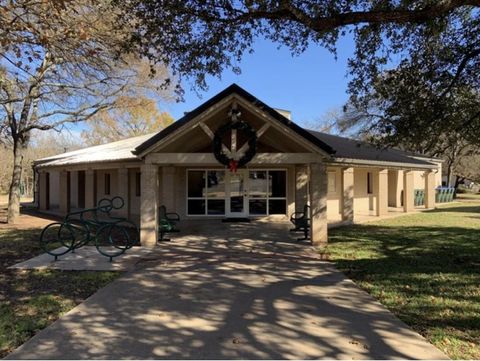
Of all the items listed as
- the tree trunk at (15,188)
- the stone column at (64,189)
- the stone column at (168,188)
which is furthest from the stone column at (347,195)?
the tree trunk at (15,188)

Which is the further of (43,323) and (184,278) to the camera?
(184,278)

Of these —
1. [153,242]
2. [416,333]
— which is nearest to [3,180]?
[153,242]

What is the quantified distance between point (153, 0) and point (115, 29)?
3.45ft

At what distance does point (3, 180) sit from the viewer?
53156mm

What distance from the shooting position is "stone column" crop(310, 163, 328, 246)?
36.4 feet

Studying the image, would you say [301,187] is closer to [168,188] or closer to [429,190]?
[168,188]

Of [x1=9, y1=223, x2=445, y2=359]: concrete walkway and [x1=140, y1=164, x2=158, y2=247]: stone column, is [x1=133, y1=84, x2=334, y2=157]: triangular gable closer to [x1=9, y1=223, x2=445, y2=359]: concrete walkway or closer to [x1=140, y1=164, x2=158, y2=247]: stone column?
[x1=140, y1=164, x2=158, y2=247]: stone column

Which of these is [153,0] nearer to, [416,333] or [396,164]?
[416,333]

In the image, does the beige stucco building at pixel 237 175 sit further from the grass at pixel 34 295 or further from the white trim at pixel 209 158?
the grass at pixel 34 295

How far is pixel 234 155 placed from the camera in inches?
444

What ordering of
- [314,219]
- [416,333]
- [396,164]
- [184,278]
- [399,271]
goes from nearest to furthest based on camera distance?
[416,333], [184,278], [399,271], [314,219], [396,164]

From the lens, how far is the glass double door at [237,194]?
17297mm

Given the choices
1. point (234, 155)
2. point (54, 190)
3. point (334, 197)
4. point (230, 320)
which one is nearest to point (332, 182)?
point (334, 197)

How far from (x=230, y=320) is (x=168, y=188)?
12.2m
